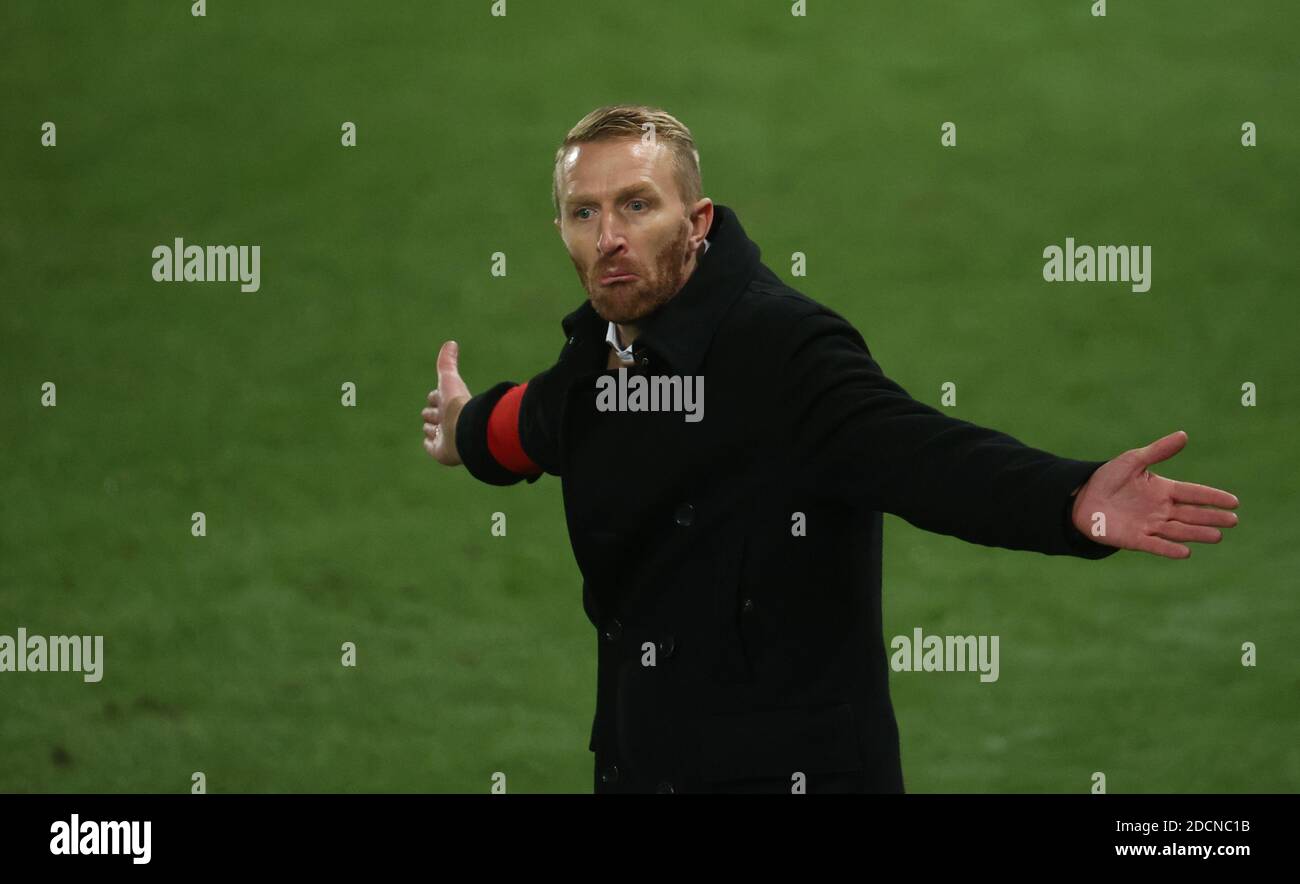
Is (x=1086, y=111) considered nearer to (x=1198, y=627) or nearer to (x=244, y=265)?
(x=1198, y=627)

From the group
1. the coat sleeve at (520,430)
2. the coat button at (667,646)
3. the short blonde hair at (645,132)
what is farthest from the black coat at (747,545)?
the coat sleeve at (520,430)

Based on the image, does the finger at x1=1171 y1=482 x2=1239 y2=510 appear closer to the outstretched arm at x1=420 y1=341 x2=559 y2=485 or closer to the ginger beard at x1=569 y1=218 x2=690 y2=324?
the ginger beard at x1=569 y1=218 x2=690 y2=324

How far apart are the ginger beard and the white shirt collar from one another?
0.07 m

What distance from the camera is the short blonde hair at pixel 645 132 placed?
7.80ft

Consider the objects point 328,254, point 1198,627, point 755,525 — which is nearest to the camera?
point 755,525

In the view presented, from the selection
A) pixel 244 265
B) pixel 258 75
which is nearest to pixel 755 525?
pixel 244 265

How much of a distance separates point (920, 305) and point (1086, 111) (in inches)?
43.4

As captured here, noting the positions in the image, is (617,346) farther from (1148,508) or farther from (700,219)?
(1148,508)

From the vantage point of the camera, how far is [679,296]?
2404 millimetres

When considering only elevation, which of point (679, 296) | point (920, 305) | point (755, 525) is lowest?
point (755, 525)

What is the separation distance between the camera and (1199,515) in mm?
1917

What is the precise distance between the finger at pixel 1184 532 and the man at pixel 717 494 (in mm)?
349

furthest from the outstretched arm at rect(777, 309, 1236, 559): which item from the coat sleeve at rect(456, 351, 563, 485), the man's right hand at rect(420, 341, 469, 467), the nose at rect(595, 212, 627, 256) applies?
the man's right hand at rect(420, 341, 469, 467)

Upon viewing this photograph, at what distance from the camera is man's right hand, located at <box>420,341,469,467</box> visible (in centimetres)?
309
